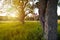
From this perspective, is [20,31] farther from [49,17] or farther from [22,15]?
[49,17]

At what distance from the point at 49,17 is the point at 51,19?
2.7 inches

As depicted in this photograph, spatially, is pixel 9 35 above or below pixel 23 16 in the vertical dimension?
below

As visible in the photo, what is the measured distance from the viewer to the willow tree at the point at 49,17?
14.5 ft

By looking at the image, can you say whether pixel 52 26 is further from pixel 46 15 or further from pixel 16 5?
pixel 16 5

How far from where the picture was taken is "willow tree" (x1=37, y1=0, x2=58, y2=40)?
4.41 metres

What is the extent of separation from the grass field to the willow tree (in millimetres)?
436

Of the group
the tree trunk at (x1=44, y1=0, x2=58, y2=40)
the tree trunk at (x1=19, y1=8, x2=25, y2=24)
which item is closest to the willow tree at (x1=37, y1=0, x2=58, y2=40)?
the tree trunk at (x1=44, y1=0, x2=58, y2=40)

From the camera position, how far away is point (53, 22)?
4.46 m

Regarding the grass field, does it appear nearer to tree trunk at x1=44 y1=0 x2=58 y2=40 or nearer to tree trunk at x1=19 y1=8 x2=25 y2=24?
tree trunk at x1=19 y1=8 x2=25 y2=24

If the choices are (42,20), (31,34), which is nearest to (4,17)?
(31,34)

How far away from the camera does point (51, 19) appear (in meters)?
4.43

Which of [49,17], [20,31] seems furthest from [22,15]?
[49,17]

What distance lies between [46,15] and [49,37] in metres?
0.56

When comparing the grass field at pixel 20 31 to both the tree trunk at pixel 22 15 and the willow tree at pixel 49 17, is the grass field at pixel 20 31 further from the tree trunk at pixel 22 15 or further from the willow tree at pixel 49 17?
the willow tree at pixel 49 17
